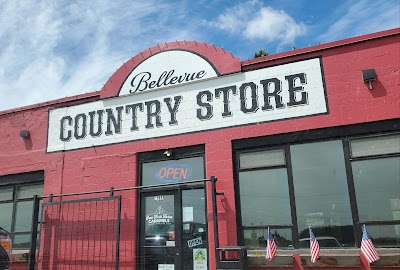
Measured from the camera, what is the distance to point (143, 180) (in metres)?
8.84

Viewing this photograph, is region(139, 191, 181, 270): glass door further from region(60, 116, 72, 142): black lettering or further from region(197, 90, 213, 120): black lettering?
region(60, 116, 72, 142): black lettering

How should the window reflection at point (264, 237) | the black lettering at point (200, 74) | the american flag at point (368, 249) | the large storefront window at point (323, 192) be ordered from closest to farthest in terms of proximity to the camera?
the american flag at point (368, 249) < the large storefront window at point (323, 192) < the window reflection at point (264, 237) < the black lettering at point (200, 74)

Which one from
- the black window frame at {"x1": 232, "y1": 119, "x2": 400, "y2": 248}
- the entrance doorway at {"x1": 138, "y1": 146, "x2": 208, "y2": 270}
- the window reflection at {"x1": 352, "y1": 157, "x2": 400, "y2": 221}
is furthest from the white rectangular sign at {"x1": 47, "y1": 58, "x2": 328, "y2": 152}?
the window reflection at {"x1": 352, "y1": 157, "x2": 400, "y2": 221}

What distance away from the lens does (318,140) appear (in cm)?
764

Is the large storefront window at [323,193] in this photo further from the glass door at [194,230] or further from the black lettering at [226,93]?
the glass door at [194,230]

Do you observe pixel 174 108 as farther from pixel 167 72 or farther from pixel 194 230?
pixel 194 230

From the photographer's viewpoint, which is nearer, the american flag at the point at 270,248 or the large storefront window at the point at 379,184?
the large storefront window at the point at 379,184

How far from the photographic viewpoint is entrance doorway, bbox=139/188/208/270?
313 inches

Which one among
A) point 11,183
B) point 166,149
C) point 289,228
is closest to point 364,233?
point 289,228

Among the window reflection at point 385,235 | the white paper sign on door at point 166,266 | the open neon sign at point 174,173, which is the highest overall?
the open neon sign at point 174,173

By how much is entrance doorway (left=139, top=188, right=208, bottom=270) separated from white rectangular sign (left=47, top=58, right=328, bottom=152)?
1.47 metres

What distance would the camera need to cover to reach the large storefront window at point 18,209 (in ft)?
31.8

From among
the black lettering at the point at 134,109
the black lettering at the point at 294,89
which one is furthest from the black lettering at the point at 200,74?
the black lettering at the point at 294,89

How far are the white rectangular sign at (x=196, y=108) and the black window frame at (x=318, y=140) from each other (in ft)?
1.32
